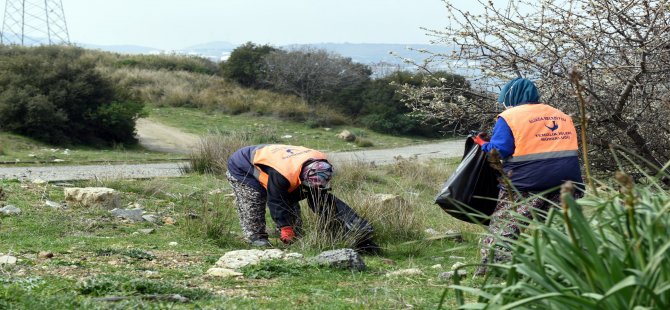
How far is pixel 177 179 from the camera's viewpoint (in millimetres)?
13344

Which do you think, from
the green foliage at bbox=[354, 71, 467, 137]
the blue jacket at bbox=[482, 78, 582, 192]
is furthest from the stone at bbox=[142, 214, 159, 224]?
the green foliage at bbox=[354, 71, 467, 137]

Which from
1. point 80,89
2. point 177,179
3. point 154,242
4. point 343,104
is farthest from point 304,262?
point 343,104

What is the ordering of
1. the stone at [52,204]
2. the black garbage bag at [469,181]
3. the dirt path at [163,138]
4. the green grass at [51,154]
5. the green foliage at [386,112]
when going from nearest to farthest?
the black garbage bag at [469,181] → the stone at [52,204] → the green grass at [51,154] → the dirt path at [163,138] → the green foliage at [386,112]

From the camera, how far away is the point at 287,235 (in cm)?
762

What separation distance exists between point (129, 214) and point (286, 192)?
227cm

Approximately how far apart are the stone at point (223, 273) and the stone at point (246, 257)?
16 cm

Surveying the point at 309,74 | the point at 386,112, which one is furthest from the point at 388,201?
the point at 309,74

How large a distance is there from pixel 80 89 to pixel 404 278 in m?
18.8

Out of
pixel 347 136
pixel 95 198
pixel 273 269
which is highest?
pixel 273 269

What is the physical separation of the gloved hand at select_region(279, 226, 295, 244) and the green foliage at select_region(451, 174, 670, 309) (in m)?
4.54

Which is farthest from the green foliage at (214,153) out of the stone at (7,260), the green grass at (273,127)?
the green grass at (273,127)

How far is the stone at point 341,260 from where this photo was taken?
6.14 metres

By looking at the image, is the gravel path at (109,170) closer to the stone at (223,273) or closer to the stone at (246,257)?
the stone at (246,257)

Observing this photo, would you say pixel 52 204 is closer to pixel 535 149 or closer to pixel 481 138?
pixel 481 138
